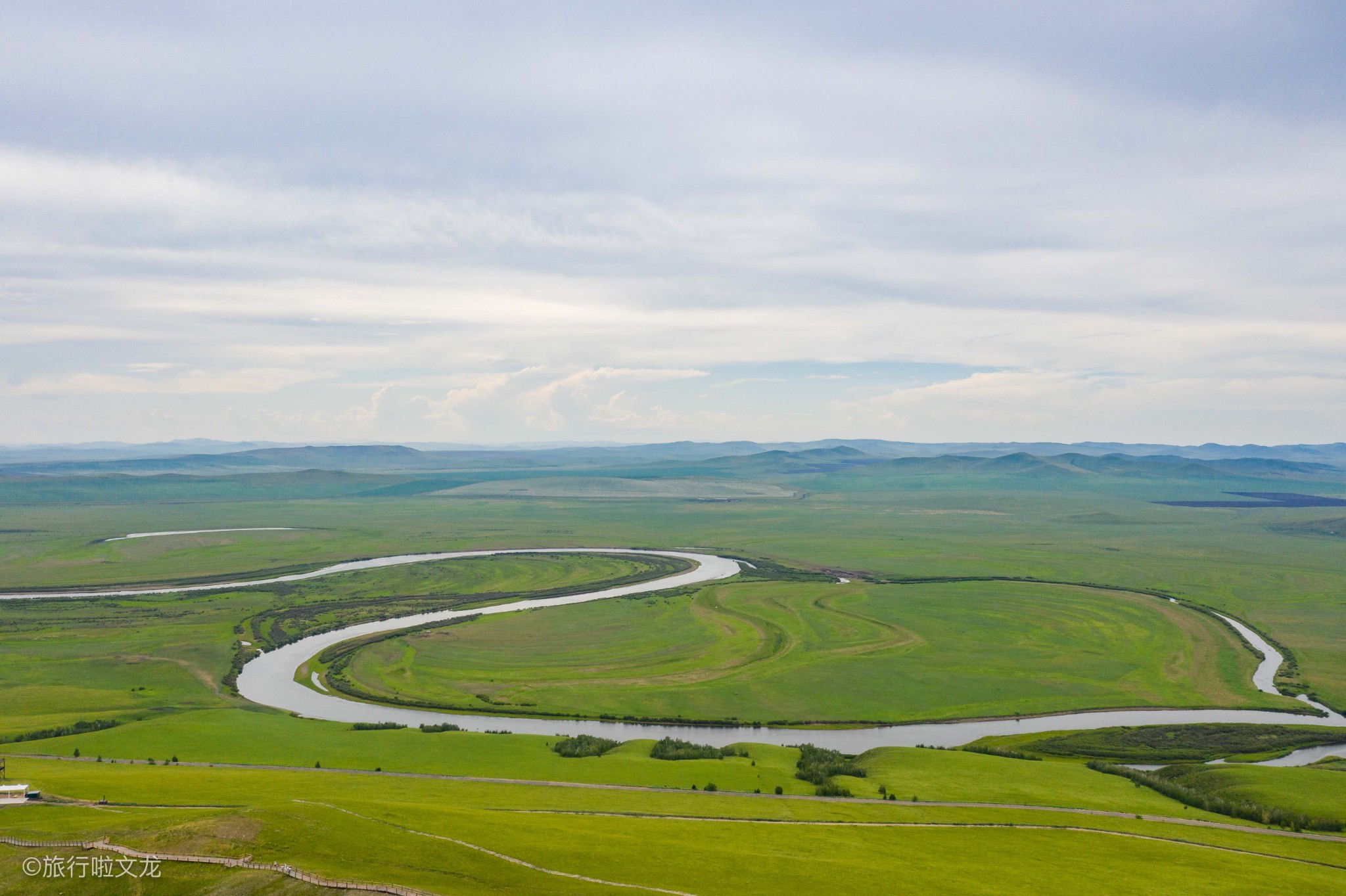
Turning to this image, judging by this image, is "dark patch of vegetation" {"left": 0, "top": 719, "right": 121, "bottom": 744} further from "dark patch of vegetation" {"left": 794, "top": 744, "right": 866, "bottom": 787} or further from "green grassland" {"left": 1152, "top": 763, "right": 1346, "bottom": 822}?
"green grassland" {"left": 1152, "top": 763, "right": 1346, "bottom": 822}

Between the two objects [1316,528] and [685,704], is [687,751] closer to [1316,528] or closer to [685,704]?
[685,704]

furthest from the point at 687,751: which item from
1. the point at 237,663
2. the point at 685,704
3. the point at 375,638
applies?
the point at 237,663

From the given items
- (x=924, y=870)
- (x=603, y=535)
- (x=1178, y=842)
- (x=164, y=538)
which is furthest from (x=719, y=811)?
(x=164, y=538)

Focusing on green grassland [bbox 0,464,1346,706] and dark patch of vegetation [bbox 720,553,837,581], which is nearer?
green grassland [bbox 0,464,1346,706]

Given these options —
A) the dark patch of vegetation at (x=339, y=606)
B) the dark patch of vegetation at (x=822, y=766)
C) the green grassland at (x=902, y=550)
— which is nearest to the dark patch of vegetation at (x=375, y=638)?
the dark patch of vegetation at (x=339, y=606)

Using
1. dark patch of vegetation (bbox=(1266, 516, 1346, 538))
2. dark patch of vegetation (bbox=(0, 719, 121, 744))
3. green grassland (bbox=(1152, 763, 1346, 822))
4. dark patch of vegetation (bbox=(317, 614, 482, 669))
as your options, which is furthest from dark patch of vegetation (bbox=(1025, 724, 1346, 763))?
dark patch of vegetation (bbox=(1266, 516, 1346, 538))

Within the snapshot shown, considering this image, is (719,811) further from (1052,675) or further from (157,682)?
(157,682)
